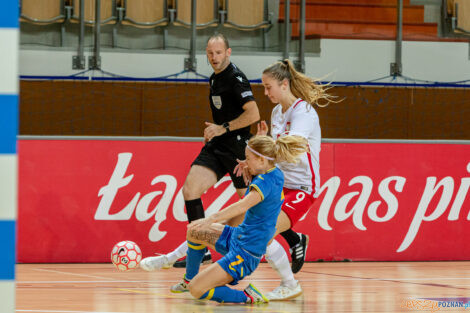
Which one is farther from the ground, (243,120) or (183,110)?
(183,110)

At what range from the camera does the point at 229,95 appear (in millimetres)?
5602

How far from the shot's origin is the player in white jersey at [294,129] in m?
4.68

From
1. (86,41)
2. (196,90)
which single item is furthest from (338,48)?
(86,41)

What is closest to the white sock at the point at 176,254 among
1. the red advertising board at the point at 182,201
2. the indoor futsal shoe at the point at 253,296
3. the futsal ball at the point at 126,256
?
the futsal ball at the point at 126,256

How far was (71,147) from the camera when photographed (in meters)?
6.69

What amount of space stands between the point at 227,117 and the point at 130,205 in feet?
5.17

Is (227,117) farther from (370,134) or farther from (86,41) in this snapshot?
(86,41)

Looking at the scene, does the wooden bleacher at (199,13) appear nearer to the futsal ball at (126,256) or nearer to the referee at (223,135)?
the referee at (223,135)

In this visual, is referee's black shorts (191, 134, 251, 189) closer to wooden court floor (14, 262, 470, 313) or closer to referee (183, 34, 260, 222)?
referee (183, 34, 260, 222)

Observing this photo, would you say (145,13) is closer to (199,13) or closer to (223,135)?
(199,13)

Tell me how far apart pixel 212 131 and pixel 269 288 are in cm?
120

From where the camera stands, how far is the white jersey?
474cm

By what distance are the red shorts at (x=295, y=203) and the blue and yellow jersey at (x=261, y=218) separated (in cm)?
41

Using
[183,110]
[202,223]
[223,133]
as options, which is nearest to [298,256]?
[223,133]
